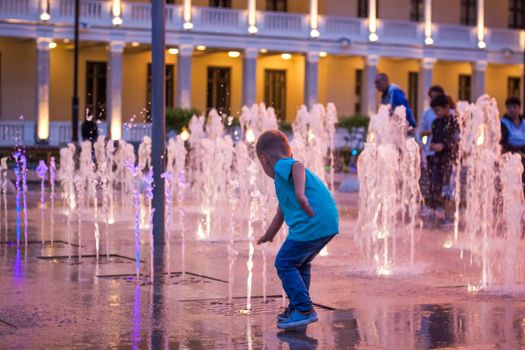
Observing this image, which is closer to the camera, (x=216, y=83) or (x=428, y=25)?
(x=216, y=83)

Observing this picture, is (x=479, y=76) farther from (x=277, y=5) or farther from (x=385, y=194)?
(x=385, y=194)

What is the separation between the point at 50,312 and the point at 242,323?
1249 millimetres

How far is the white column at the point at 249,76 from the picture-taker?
4362 centimetres

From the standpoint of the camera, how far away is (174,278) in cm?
948

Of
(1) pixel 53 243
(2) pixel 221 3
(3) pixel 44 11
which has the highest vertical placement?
(2) pixel 221 3

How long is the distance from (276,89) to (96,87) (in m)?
8.00

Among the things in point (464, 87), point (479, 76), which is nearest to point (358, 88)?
point (479, 76)

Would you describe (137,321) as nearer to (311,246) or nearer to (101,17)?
(311,246)

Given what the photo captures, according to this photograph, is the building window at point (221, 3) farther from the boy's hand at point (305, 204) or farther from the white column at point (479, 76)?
the boy's hand at point (305, 204)

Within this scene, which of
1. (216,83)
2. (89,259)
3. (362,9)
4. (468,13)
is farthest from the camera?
(468,13)

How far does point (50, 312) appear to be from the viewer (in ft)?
25.1

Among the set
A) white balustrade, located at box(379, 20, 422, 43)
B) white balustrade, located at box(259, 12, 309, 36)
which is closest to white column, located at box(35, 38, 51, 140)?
white balustrade, located at box(259, 12, 309, 36)

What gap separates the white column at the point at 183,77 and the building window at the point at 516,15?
59.8 ft

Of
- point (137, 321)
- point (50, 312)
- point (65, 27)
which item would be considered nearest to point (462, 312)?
point (137, 321)
